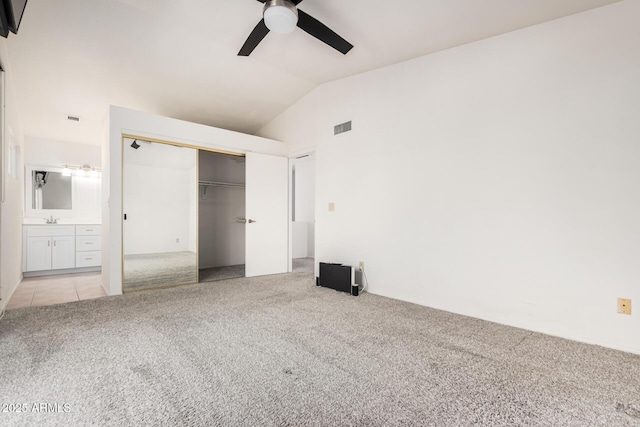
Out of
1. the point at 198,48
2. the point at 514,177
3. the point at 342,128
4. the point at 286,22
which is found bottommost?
the point at 514,177

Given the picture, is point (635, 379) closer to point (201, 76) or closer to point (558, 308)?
point (558, 308)

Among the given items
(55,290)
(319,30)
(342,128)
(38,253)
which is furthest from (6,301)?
(342,128)

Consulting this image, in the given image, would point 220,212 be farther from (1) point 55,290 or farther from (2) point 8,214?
(2) point 8,214

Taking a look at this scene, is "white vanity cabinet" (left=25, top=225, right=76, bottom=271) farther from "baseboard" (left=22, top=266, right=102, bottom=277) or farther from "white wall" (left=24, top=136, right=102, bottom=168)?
"white wall" (left=24, top=136, right=102, bottom=168)

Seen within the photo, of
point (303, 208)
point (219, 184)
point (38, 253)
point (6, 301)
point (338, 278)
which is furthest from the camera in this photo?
point (303, 208)

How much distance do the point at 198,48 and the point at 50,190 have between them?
4.39 meters

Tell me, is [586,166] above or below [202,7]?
below

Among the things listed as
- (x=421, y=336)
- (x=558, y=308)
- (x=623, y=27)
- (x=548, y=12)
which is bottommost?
(x=421, y=336)

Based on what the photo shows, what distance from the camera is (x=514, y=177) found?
8.77ft

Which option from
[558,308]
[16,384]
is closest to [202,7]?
[16,384]

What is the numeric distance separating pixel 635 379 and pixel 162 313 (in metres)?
3.78

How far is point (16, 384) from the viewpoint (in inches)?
65.0

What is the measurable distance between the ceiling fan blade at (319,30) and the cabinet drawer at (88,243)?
17.7ft

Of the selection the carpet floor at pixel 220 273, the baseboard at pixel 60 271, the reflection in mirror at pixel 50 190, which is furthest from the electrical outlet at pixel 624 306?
the reflection in mirror at pixel 50 190
